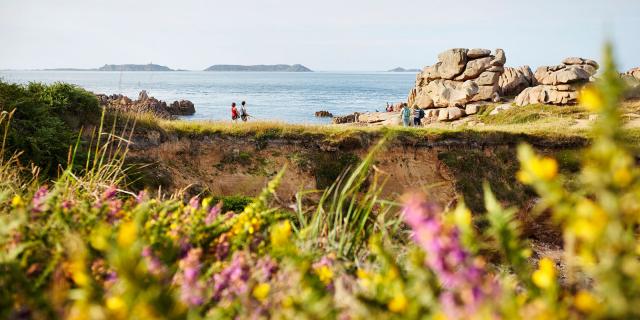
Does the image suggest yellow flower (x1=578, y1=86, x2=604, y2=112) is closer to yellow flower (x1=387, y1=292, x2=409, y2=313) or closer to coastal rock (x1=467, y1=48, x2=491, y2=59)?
yellow flower (x1=387, y1=292, x2=409, y2=313)

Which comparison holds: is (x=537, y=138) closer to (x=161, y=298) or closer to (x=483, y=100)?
(x=483, y=100)

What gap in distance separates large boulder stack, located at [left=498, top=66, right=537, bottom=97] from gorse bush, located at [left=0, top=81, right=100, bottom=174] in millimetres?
38279

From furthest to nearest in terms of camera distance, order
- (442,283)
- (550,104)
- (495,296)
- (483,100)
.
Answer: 1. (483,100)
2. (550,104)
3. (442,283)
4. (495,296)

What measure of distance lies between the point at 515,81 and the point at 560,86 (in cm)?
582

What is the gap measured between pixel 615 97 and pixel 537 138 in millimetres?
24839

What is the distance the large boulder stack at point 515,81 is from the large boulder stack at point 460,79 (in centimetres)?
72

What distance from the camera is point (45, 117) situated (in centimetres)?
1617

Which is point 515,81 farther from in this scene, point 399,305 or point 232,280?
point 399,305

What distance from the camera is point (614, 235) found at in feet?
4.83

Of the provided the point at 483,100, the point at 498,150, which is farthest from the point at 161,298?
the point at 483,100

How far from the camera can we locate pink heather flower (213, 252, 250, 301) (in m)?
2.53

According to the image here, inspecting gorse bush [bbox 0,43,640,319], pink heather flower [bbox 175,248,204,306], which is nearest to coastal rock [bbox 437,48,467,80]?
gorse bush [bbox 0,43,640,319]

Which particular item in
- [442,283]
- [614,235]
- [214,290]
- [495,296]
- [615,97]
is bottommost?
[214,290]

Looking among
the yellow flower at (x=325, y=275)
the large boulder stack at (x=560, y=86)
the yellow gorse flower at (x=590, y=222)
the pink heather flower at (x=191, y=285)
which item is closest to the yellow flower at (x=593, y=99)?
the yellow gorse flower at (x=590, y=222)
